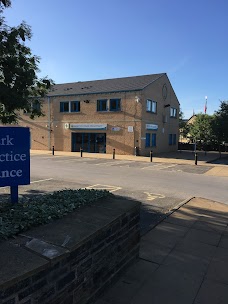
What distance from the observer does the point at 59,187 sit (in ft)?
33.0

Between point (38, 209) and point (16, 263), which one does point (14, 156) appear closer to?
point (38, 209)

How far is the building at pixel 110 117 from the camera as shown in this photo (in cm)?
2756

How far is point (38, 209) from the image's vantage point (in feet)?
11.5

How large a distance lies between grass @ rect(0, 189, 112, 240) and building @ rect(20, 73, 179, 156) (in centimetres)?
2286

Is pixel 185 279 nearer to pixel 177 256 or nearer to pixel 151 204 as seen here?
pixel 177 256

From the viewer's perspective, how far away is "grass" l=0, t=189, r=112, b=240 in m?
2.97

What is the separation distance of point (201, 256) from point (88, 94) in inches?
1060

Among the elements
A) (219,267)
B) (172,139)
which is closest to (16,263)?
(219,267)

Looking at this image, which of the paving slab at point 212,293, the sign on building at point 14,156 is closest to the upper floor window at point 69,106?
the sign on building at point 14,156

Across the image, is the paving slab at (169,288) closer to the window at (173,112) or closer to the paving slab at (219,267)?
the paving slab at (219,267)

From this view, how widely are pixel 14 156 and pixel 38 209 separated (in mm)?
778

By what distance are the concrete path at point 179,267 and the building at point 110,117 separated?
2131 cm

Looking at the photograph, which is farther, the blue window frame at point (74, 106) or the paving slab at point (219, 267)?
the blue window frame at point (74, 106)

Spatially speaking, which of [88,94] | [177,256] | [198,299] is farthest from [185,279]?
[88,94]
